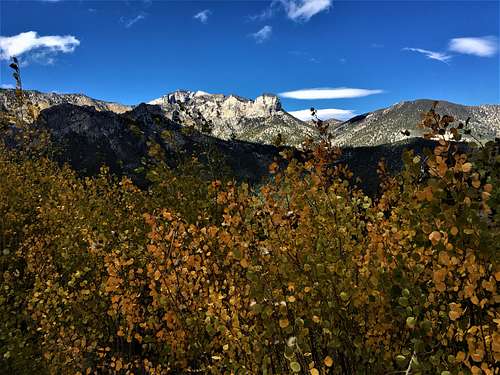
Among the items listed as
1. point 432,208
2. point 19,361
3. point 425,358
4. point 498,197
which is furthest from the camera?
point 19,361

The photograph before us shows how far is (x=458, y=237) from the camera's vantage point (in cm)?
319

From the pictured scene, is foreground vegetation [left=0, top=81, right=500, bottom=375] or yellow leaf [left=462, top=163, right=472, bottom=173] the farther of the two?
foreground vegetation [left=0, top=81, right=500, bottom=375]

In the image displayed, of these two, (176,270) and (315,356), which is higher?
(176,270)

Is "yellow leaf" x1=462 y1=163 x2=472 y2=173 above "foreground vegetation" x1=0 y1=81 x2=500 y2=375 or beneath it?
above

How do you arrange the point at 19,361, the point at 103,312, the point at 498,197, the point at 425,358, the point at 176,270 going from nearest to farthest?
Result: the point at 425,358
the point at 498,197
the point at 176,270
the point at 19,361
the point at 103,312

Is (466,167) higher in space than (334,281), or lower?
higher

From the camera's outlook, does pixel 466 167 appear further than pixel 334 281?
No

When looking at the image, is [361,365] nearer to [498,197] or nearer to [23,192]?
[498,197]

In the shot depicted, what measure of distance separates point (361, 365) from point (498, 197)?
258cm

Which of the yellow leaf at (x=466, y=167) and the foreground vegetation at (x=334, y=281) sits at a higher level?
the yellow leaf at (x=466, y=167)

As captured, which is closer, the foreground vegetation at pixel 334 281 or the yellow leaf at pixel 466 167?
the yellow leaf at pixel 466 167

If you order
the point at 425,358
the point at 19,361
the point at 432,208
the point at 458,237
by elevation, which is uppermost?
the point at 432,208

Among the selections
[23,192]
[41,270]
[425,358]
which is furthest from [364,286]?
[23,192]

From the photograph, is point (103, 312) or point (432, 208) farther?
point (103, 312)
